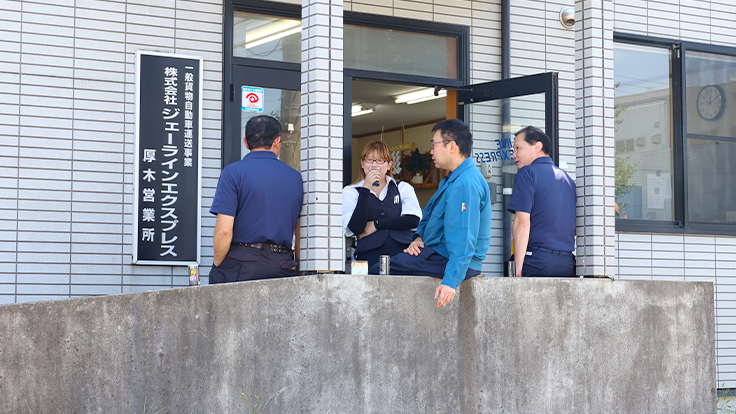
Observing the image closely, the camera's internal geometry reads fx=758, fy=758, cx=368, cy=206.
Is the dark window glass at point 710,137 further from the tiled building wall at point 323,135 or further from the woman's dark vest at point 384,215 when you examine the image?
the tiled building wall at point 323,135

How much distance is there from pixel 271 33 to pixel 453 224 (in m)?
3.03

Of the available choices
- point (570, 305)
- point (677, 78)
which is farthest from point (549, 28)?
point (570, 305)

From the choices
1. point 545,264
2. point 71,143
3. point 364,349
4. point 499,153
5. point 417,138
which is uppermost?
point 417,138

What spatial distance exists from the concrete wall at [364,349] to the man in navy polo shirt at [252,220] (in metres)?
0.36

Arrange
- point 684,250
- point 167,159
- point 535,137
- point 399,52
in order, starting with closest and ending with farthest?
1. point 535,137
2. point 167,159
3. point 399,52
4. point 684,250

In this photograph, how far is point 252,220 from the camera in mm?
4320

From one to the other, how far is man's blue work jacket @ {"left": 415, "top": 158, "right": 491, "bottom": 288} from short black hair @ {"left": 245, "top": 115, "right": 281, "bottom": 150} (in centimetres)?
105

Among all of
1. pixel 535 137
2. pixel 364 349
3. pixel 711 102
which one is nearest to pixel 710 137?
pixel 711 102

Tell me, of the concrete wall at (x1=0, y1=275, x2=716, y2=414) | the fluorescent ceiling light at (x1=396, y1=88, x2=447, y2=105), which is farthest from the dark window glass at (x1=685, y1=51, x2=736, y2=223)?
the fluorescent ceiling light at (x1=396, y1=88, x2=447, y2=105)

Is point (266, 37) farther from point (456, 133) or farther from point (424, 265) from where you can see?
point (424, 265)

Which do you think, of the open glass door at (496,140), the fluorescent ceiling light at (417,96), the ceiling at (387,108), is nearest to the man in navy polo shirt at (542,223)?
the open glass door at (496,140)

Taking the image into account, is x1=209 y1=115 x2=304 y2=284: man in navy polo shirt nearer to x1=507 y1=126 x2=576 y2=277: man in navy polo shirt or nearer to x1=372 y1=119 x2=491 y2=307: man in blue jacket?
x1=372 y1=119 x2=491 y2=307: man in blue jacket

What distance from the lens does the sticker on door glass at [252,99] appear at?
631 cm

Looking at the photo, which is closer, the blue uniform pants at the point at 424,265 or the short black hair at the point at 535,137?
the blue uniform pants at the point at 424,265
